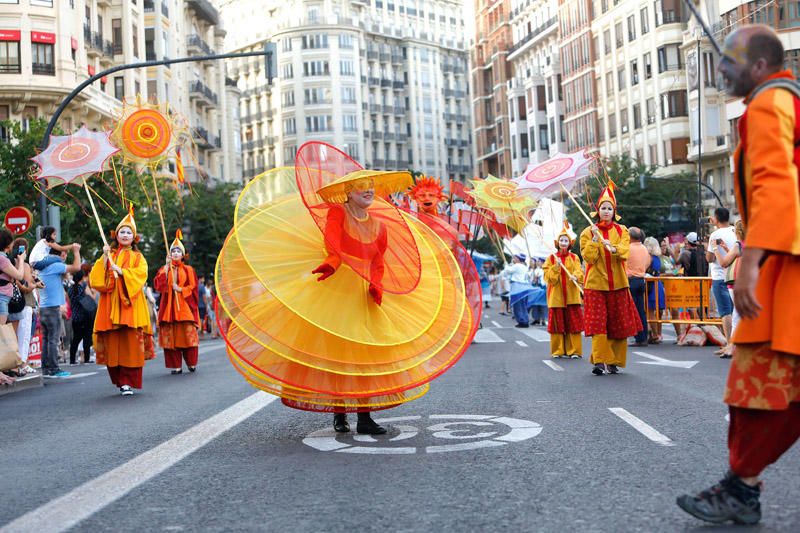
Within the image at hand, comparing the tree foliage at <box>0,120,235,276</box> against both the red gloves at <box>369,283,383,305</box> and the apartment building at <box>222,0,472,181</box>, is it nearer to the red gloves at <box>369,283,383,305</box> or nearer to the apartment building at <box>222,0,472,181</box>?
the red gloves at <box>369,283,383,305</box>

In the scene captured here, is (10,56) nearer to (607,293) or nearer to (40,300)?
(40,300)

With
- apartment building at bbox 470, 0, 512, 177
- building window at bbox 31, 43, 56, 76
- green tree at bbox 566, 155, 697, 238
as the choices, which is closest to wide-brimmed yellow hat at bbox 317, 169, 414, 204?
building window at bbox 31, 43, 56, 76

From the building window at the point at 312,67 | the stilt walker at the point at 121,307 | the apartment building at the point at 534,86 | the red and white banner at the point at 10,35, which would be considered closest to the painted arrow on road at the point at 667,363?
the stilt walker at the point at 121,307

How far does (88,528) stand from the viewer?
18.0 ft

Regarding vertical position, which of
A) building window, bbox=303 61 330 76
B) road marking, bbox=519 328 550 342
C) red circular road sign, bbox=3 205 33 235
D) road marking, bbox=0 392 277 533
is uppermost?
building window, bbox=303 61 330 76

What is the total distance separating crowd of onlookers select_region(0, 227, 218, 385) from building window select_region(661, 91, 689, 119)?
164ft

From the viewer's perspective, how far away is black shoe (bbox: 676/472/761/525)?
488cm

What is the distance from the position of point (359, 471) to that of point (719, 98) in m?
57.0

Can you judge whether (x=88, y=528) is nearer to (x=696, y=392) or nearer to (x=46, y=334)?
(x=696, y=392)

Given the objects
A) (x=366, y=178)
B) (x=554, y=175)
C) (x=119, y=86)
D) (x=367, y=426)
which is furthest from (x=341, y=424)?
(x=119, y=86)

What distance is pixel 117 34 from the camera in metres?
61.2

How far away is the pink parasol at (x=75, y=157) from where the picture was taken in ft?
53.3

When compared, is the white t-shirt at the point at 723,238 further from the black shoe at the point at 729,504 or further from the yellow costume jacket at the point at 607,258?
the black shoe at the point at 729,504

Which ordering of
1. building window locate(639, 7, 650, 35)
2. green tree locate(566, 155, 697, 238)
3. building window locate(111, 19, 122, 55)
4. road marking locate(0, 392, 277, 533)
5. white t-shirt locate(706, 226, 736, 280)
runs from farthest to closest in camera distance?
building window locate(639, 7, 650, 35) → building window locate(111, 19, 122, 55) → green tree locate(566, 155, 697, 238) → white t-shirt locate(706, 226, 736, 280) → road marking locate(0, 392, 277, 533)
